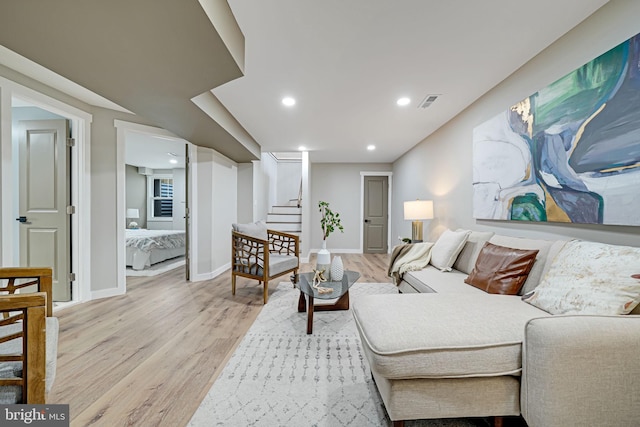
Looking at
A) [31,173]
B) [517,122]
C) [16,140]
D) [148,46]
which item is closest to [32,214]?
[31,173]

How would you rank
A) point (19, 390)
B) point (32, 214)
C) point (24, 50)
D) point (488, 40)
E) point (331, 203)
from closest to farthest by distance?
point (19, 390) → point (24, 50) → point (488, 40) → point (32, 214) → point (331, 203)

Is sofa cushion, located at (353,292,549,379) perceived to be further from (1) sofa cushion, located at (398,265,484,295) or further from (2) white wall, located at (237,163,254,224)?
(2) white wall, located at (237,163,254,224)

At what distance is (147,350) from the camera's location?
208 centimetres

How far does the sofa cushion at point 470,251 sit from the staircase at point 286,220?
4.22m

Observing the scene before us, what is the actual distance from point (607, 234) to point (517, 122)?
1.17m

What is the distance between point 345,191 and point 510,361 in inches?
228

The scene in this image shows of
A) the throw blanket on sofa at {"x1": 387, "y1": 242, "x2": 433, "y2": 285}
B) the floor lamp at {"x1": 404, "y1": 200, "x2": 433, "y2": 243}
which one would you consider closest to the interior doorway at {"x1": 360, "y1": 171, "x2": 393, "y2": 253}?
the floor lamp at {"x1": 404, "y1": 200, "x2": 433, "y2": 243}

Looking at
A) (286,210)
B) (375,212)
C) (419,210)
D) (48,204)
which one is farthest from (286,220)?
(48,204)

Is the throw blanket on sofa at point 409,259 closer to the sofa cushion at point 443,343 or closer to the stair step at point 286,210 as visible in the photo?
the sofa cushion at point 443,343

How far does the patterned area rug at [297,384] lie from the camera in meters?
1.37

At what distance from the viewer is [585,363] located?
1.03 metres

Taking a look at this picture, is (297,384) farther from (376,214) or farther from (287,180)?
(287,180)

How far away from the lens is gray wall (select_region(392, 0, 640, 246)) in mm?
1605

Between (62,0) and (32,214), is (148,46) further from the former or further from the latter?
(32,214)
